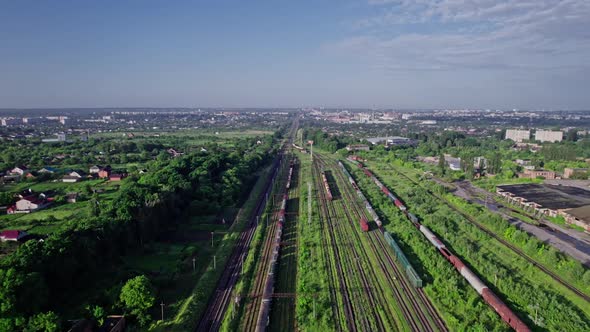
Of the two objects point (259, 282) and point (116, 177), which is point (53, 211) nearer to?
point (116, 177)

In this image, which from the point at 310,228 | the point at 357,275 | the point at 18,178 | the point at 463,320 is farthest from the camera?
the point at 18,178

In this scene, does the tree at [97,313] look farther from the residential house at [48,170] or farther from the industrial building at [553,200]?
the residential house at [48,170]

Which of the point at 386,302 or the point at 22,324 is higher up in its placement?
the point at 22,324

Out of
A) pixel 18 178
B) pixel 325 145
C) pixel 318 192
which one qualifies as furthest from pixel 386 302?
pixel 325 145

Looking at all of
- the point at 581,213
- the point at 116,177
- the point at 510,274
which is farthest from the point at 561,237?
the point at 116,177

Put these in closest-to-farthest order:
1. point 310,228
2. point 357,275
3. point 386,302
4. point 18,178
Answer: point 386,302 → point 357,275 → point 310,228 → point 18,178

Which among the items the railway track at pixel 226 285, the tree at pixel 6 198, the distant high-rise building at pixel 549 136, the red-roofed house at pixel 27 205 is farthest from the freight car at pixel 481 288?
the distant high-rise building at pixel 549 136

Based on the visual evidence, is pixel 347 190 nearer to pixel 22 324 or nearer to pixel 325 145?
pixel 22 324

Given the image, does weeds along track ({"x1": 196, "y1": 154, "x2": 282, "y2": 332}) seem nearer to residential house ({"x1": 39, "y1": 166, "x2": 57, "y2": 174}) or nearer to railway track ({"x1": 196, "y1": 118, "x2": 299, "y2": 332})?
railway track ({"x1": 196, "y1": 118, "x2": 299, "y2": 332})
